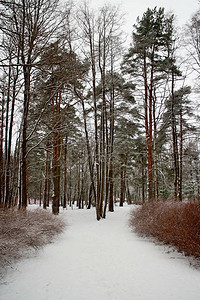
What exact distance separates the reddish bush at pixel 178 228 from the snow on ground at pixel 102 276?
33 cm

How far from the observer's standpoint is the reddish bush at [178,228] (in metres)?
4.08

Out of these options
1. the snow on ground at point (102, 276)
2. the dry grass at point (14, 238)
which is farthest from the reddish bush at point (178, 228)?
the dry grass at point (14, 238)

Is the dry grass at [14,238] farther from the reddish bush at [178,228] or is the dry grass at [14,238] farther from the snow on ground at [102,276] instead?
the reddish bush at [178,228]

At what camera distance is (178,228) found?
180 inches

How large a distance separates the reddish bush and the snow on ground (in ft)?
1.07

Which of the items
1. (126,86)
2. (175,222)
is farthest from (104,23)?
(175,222)

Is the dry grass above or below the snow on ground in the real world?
above

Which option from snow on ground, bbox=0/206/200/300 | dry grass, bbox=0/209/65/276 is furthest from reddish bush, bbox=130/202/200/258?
dry grass, bbox=0/209/65/276

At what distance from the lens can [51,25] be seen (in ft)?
16.6

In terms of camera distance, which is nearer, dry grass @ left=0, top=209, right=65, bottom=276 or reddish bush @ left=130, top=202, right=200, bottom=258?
dry grass @ left=0, top=209, right=65, bottom=276

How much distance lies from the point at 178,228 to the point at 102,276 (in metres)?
2.32

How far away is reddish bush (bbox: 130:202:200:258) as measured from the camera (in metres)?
4.08

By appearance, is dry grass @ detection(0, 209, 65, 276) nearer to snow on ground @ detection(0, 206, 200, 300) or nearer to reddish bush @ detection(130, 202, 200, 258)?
snow on ground @ detection(0, 206, 200, 300)

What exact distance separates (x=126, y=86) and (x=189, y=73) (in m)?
3.82
